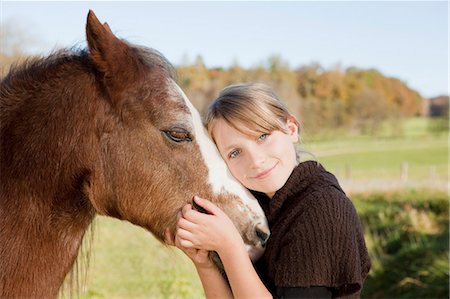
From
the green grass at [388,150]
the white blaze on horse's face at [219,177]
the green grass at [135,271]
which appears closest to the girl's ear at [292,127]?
the white blaze on horse's face at [219,177]

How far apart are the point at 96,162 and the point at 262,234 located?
86cm

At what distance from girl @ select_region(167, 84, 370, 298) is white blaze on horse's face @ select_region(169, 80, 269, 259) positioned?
0.18 feet

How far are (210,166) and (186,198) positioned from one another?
0.19m

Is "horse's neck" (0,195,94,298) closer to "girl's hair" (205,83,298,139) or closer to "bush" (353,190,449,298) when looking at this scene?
"girl's hair" (205,83,298,139)

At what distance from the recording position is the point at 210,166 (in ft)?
8.86

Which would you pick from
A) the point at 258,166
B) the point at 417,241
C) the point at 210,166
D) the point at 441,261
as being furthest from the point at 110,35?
the point at 417,241

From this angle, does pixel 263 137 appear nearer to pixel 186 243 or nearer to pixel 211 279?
pixel 186 243

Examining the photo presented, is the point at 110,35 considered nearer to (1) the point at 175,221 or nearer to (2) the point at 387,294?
(1) the point at 175,221

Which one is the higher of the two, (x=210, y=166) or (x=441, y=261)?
(x=210, y=166)

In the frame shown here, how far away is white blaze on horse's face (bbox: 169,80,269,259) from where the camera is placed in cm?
267

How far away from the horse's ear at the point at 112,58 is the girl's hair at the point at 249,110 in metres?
0.47

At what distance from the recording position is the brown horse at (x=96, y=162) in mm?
2617

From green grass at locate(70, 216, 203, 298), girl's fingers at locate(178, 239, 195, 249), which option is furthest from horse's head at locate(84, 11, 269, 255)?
green grass at locate(70, 216, 203, 298)

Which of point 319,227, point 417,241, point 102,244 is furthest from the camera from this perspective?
point 417,241
